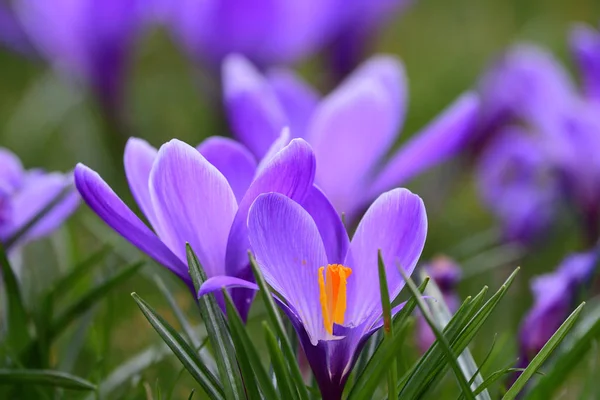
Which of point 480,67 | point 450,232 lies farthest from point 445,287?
point 480,67

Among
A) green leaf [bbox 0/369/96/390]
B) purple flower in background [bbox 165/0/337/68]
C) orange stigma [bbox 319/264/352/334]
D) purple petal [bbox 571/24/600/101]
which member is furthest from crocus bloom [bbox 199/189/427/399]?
purple flower in background [bbox 165/0/337/68]

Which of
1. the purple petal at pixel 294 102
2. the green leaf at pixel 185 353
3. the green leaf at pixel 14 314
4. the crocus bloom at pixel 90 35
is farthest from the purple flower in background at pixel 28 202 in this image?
the crocus bloom at pixel 90 35

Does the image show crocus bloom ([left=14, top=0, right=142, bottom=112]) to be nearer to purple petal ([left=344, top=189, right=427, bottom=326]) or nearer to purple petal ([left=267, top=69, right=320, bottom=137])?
purple petal ([left=267, top=69, right=320, bottom=137])

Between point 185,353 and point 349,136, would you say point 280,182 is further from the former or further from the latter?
point 349,136

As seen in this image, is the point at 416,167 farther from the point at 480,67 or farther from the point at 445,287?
the point at 480,67

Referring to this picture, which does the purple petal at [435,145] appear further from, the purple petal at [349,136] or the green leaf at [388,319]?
the green leaf at [388,319]

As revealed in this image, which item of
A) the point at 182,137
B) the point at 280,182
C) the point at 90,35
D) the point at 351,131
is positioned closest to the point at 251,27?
the point at 90,35
